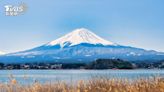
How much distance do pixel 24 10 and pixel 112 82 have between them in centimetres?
297

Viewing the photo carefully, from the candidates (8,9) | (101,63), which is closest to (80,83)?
(8,9)

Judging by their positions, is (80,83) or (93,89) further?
(80,83)

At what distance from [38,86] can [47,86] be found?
100 cm

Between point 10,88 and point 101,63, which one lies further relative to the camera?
point 101,63

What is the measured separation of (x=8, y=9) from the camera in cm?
1543

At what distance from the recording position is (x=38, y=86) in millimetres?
14250

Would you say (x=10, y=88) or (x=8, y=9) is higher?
(x=8, y=9)

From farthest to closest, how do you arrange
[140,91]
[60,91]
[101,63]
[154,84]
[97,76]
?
[101,63] < [97,76] < [60,91] < [154,84] < [140,91]

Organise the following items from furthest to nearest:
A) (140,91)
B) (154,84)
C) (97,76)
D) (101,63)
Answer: (101,63) → (97,76) → (154,84) → (140,91)

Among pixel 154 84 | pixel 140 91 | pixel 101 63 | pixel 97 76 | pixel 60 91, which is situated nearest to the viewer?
pixel 140 91

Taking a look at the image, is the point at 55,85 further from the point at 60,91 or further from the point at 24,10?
the point at 24,10

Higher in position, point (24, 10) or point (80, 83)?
point (24, 10)

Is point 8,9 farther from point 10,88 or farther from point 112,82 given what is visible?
point 112,82

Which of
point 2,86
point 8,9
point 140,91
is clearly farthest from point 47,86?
point 140,91
